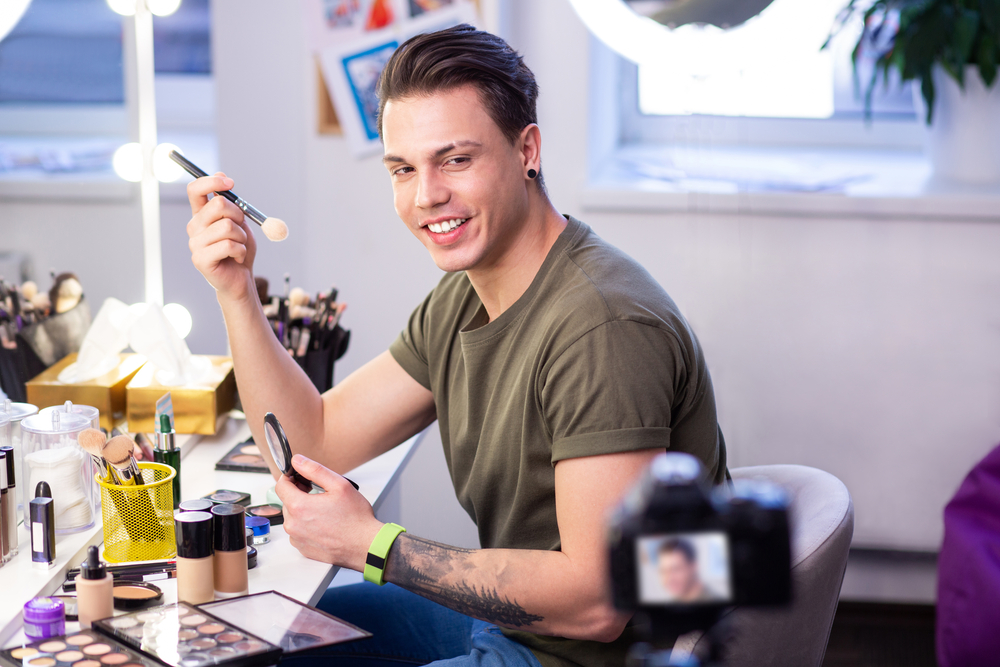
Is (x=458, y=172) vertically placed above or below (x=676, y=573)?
above

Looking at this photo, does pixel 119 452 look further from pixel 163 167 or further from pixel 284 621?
pixel 163 167

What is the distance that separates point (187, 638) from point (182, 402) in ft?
1.96

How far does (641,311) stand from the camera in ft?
3.19

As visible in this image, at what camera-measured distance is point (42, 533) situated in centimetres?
97

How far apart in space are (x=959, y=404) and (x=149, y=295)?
160cm

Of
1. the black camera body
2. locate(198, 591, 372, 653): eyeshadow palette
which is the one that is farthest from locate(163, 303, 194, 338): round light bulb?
the black camera body

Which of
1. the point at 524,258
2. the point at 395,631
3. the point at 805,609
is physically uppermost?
the point at 524,258

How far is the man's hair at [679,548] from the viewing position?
43cm

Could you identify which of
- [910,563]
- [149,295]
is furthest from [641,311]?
[910,563]

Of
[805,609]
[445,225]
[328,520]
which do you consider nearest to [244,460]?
[328,520]

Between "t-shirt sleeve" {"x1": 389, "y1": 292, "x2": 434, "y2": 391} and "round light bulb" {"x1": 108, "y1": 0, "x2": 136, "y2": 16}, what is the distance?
0.75 m

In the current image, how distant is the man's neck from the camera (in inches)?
44.1

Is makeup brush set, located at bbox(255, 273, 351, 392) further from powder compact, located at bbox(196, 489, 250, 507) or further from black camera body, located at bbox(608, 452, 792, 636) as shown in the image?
black camera body, located at bbox(608, 452, 792, 636)

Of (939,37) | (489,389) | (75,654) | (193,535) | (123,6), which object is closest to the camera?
(75,654)
